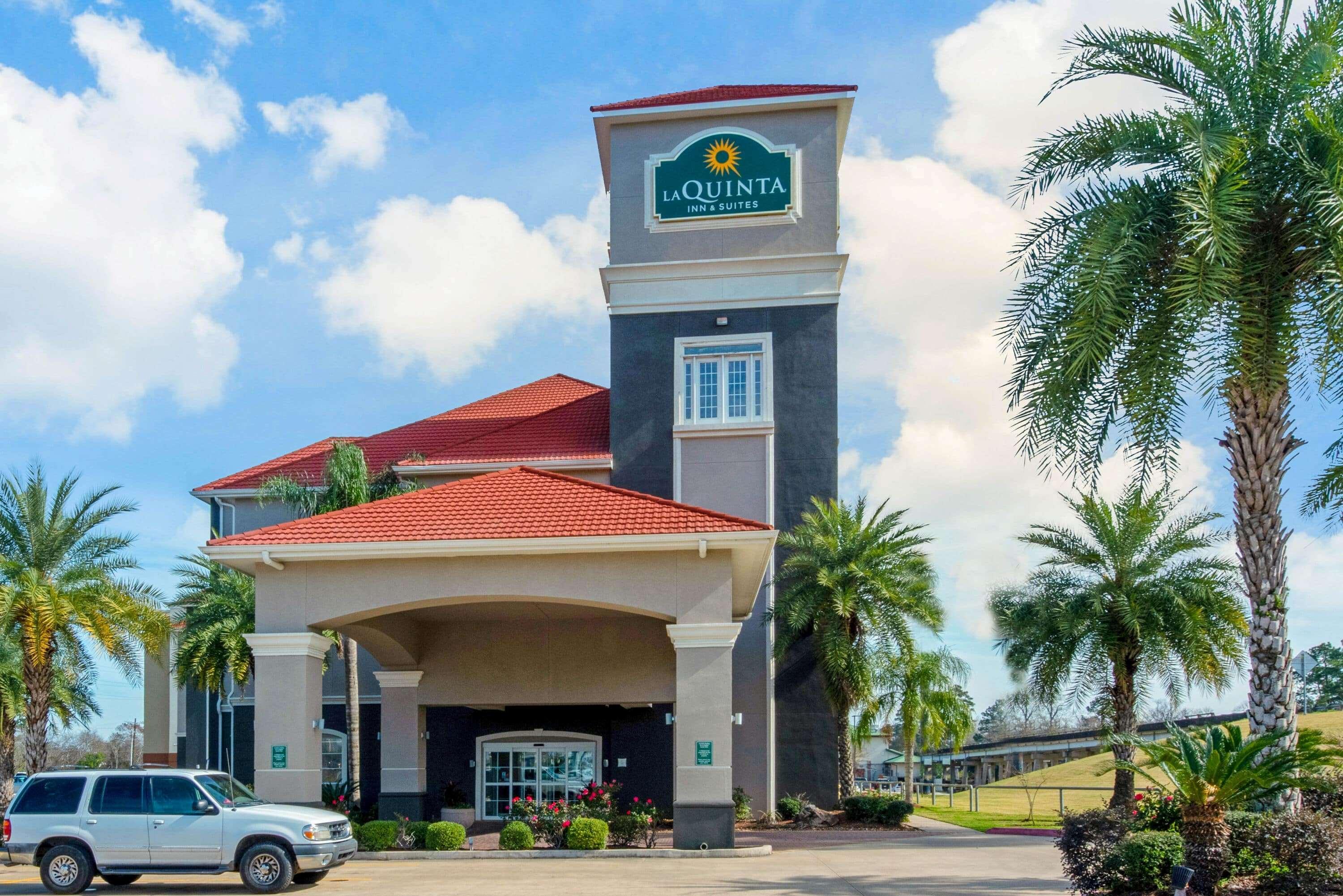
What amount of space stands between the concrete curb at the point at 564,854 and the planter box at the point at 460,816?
782 centimetres

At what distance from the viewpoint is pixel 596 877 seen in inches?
691

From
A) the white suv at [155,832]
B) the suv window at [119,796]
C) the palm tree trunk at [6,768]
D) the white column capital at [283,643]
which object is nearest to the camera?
the white suv at [155,832]

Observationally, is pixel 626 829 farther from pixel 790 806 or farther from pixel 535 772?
pixel 535 772

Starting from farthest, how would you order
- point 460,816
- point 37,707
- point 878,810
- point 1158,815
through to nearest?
point 878,810
point 460,816
point 37,707
point 1158,815

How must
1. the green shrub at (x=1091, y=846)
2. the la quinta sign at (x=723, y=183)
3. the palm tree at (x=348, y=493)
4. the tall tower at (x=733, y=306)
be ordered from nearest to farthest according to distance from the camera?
1. the green shrub at (x=1091, y=846)
2. the palm tree at (x=348, y=493)
3. the tall tower at (x=733, y=306)
4. the la quinta sign at (x=723, y=183)

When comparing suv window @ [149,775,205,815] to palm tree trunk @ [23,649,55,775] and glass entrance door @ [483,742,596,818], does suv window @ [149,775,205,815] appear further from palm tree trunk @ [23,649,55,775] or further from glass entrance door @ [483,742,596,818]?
glass entrance door @ [483,742,596,818]

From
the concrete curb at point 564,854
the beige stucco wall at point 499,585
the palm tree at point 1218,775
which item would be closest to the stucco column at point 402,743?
the concrete curb at point 564,854

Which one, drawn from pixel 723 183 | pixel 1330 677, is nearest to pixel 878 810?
pixel 723 183

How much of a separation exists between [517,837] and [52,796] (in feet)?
24.8

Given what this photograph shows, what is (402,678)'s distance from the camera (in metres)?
27.2

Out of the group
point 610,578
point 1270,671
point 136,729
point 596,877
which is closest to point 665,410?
point 610,578

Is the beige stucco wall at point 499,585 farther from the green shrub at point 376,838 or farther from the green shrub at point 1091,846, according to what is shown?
the green shrub at point 1091,846

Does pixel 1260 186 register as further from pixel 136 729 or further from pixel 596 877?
pixel 136 729

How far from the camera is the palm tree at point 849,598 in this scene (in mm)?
30125
